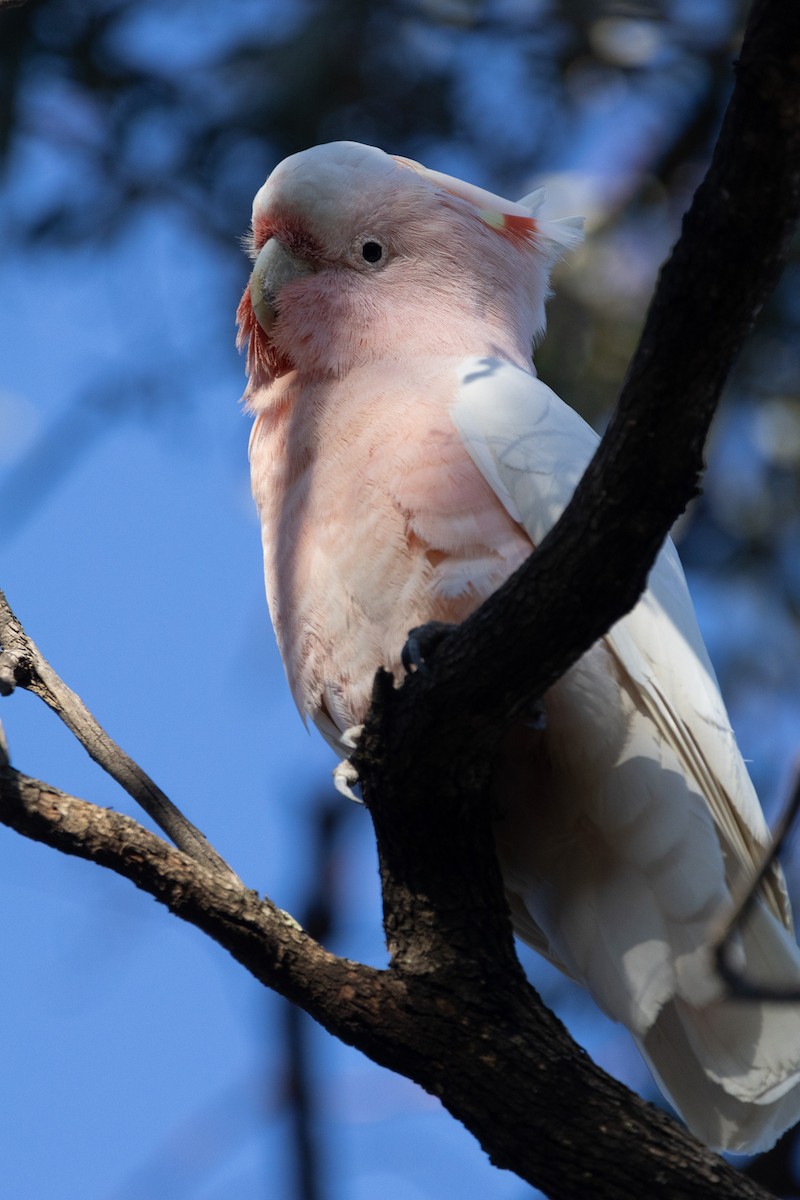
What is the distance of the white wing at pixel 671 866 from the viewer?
209cm

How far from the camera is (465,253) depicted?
2500 mm

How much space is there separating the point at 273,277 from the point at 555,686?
988 millimetres

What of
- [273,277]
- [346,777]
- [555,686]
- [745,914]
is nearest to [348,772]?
[346,777]

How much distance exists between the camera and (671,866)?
2.10 m

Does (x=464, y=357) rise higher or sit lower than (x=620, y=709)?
higher

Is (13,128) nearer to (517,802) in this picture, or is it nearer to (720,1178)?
(517,802)

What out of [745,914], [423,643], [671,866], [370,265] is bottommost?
[745,914]

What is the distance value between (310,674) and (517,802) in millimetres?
419

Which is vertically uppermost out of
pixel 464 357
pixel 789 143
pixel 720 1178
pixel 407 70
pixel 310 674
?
pixel 407 70

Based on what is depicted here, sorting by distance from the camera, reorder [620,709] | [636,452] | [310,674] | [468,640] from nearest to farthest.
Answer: [636,452] < [468,640] < [620,709] < [310,674]

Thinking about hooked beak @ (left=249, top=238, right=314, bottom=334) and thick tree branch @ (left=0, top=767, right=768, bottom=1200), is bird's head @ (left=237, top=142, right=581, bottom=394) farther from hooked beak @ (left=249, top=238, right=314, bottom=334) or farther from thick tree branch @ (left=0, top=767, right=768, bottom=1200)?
thick tree branch @ (left=0, top=767, right=768, bottom=1200)

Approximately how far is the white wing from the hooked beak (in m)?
0.48

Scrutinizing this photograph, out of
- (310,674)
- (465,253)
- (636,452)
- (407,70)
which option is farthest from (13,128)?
(636,452)

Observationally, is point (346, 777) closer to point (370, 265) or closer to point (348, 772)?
point (348, 772)
